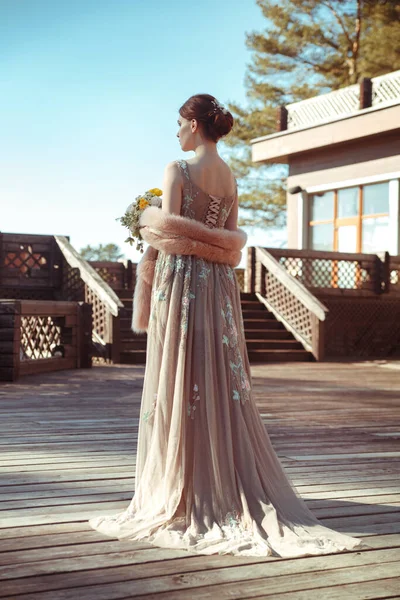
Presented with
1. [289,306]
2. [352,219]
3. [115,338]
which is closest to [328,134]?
[352,219]

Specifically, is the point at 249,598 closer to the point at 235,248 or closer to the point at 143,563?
the point at 143,563

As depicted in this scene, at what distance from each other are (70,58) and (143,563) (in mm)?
29151

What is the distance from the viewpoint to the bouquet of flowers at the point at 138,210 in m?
3.72

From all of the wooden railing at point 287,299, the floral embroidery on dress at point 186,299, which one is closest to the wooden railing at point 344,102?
the wooden railing at point 287,299

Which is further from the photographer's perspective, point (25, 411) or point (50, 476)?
point (25, 411)

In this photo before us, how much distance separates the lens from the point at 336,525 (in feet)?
11.2

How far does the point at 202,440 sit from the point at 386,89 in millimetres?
16774

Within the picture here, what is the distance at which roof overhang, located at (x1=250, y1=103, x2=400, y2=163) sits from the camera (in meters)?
18.6

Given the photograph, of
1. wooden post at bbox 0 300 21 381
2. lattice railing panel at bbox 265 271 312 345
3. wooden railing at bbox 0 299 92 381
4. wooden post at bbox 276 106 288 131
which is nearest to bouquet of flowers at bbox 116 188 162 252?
wooden post at bbox 0 300 21 381

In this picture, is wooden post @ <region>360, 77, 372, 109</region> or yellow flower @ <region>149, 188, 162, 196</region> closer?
yellow flower @ <region>149, 188, 162, 196</region>

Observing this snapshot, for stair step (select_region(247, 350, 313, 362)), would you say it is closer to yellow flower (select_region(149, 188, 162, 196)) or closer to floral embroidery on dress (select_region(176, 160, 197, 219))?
yellow flower (select_region(149, 188, 162, 196))

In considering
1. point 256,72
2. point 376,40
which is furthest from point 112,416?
point 256,72

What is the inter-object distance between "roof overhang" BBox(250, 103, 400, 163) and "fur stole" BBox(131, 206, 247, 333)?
51.1ft

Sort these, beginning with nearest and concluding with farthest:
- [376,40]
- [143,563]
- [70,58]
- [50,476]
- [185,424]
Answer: [143,563] < [185,424] < [50,476] < [376,40] < [70,58]
